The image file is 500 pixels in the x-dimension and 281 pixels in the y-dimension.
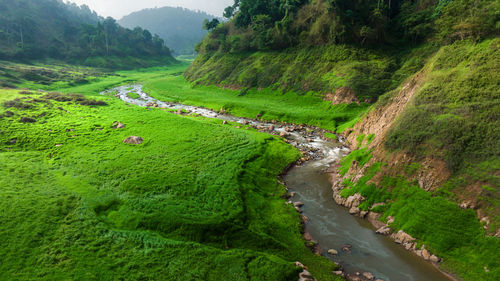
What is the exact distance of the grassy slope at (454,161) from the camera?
18406mm

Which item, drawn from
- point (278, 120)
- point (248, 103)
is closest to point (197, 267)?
point (278, 120)

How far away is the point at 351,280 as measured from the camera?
58.0 feet

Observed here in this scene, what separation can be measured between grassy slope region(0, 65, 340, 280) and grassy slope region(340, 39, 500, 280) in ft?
28.6

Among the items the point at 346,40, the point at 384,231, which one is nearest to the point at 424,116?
the point at 384,231

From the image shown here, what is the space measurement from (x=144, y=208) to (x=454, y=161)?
27825mm

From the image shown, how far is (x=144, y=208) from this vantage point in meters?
22.7

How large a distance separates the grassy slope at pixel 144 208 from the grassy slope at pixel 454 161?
873cm

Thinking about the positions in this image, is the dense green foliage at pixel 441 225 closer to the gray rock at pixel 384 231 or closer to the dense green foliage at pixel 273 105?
the gray rock at pixel 384 231

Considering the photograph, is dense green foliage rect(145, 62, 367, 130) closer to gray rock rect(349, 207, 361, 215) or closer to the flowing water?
the flowing water

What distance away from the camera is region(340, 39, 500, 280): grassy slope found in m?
18.4

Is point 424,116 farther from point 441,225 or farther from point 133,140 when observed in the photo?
point 133,140

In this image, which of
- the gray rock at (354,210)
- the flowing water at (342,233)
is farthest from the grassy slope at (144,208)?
the gray rock at (354,210)

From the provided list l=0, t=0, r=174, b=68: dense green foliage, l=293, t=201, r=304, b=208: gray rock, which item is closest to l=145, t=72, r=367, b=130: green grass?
l=293, t=201, r=304, b=208: gray rock

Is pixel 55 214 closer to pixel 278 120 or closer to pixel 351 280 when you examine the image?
pixel 351 280
